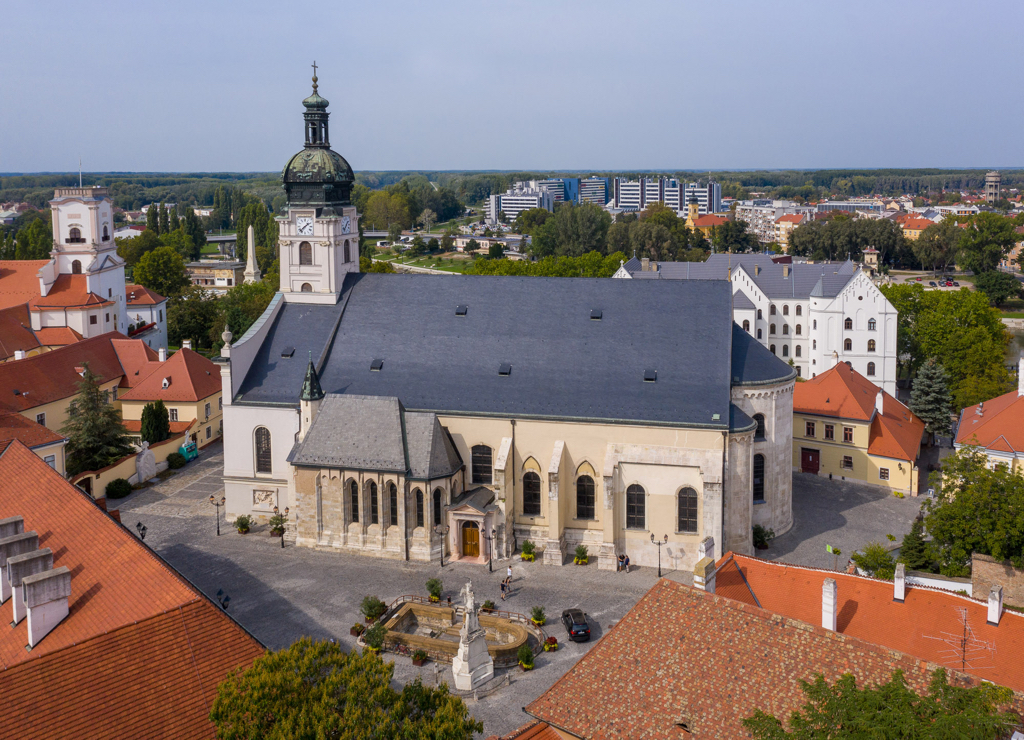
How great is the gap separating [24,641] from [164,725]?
4.77 metres

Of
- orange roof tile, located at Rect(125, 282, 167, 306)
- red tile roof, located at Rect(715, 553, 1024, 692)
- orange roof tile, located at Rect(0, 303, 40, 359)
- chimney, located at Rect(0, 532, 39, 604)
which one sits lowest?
red tile roof, located at Rect(715, 553, 1024, 692)

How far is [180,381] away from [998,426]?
46.2 meters

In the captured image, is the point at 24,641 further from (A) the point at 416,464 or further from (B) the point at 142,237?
(B) the point at 142,237

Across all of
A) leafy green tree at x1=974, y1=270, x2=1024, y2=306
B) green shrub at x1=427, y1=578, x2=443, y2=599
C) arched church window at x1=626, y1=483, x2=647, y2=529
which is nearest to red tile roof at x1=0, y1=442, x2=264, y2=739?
green shrub at x1=427, y1=578, x2=443, y2=599

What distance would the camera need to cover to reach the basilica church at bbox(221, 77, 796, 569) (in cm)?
4062

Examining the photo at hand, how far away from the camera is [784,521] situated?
44.4 m

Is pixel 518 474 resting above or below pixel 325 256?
below

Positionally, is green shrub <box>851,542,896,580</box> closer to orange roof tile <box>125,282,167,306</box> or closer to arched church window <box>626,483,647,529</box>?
arched church window <box>626,483,647,529</box>

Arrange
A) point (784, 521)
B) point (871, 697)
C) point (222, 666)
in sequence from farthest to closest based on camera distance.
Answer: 1. point (784, 521)
2. point (222, 666)
3. point (871, 697)

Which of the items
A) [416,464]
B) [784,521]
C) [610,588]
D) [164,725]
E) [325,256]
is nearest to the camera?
[164,725]

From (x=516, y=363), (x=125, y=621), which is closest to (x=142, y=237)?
(x=516, y=363)

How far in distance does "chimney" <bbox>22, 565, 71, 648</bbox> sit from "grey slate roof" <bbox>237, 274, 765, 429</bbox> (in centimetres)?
2199

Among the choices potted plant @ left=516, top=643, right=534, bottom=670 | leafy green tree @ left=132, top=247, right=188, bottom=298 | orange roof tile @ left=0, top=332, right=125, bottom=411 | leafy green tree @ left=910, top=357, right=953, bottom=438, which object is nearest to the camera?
potted plant @ left=516, top=643, right=534, bottom=670

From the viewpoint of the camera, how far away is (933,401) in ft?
202
